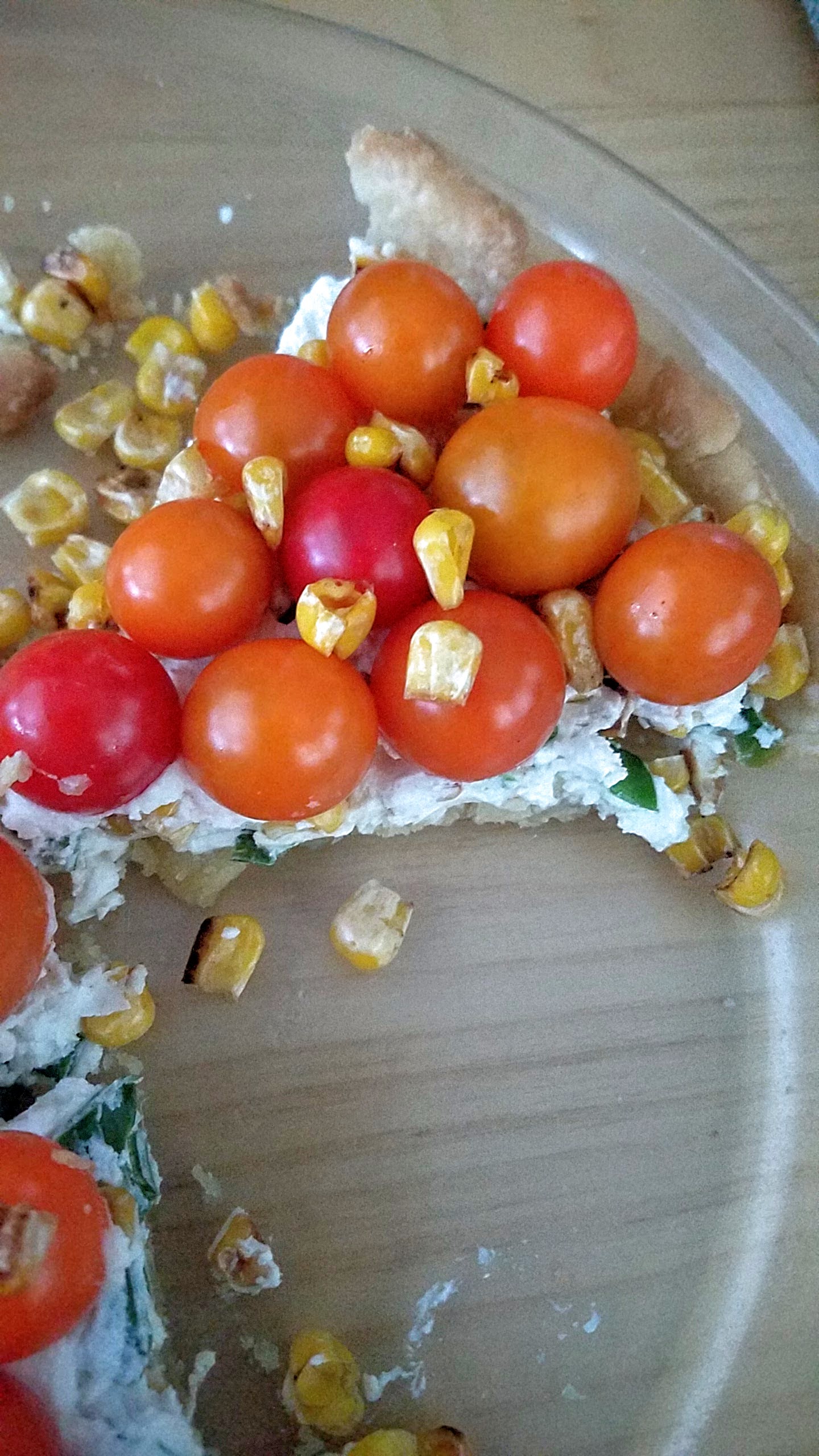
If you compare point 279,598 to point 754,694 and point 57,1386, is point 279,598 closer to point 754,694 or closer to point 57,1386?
point 754,694

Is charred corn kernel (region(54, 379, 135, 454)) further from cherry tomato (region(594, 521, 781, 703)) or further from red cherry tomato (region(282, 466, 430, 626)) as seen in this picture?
cherry tomato (region(594, 521, 781, 703))

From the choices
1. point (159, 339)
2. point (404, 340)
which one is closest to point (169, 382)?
point (159, 339)

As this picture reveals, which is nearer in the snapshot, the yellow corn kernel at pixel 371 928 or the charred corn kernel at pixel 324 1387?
the charred corn kernel at pixel 324 1387

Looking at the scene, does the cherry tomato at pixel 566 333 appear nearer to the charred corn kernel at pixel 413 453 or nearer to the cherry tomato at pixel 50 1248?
the charred corn kernel at pixel 413 453

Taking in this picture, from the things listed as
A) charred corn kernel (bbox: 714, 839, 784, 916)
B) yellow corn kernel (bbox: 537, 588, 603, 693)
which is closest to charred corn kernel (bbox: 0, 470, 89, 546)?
yellow corn kernel (bbox: 537, 588, 603, 693)

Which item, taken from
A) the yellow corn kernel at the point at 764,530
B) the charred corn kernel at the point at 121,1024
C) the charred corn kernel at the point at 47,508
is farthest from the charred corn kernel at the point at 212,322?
the charred corn kernel at the point at 121,1024

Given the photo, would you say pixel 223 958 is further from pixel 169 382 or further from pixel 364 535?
pixel 169 382

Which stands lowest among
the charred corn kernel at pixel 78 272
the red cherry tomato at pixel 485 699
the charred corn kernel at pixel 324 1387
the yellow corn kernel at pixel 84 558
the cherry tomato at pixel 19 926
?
the charred corn kernel at pixel 324 1387
